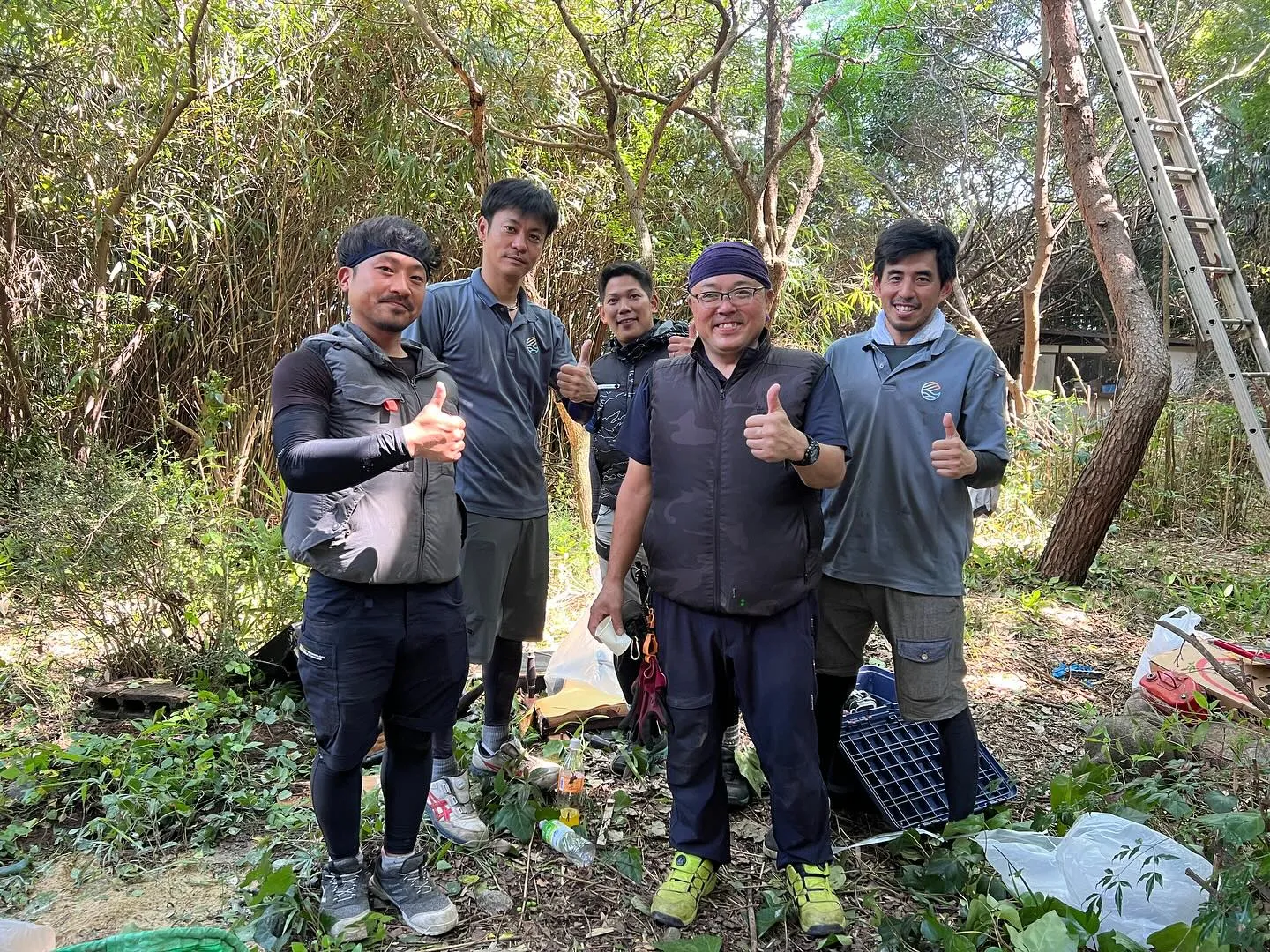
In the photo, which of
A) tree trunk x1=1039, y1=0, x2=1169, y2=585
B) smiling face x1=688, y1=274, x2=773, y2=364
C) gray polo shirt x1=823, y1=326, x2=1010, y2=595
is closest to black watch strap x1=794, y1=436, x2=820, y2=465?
smiling face x1=688, y1=274, x2=773, y2=364

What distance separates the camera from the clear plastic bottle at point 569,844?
2221 mm

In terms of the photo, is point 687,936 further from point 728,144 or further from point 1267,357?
point 1267,357

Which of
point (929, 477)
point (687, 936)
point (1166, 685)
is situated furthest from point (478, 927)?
point (1166, 685)

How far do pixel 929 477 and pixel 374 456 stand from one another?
1371 millimetres

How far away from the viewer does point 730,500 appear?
189cm

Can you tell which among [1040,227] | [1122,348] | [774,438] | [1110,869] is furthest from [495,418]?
[1040,227]

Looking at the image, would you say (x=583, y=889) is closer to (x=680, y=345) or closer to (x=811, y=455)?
(x=811, y=455)

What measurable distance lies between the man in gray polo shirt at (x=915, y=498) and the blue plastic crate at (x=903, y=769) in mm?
142

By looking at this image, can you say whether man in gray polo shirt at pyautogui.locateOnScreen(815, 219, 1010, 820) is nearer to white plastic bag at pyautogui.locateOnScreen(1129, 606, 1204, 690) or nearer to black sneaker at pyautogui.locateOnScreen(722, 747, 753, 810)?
black sneaker at pyautogui.locateOnScreen(722, 747, 753, 810)

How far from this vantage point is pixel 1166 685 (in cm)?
305

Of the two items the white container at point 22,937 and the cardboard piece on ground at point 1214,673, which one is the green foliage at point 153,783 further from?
the cardboard piece on ground at point 1214,673

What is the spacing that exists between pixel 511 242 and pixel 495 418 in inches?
19.5

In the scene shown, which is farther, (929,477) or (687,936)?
(929,477)

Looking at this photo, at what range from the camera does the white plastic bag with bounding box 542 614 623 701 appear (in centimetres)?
313
